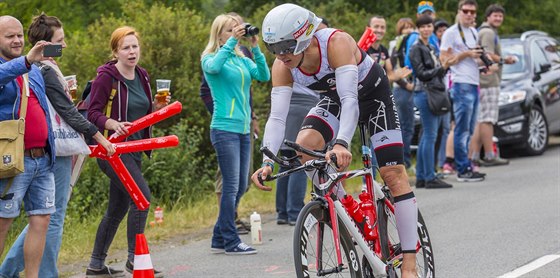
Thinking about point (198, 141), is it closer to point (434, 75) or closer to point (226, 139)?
point (434, 75)

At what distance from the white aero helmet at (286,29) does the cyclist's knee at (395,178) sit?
109 cm

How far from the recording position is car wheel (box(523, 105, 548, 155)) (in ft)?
56.6

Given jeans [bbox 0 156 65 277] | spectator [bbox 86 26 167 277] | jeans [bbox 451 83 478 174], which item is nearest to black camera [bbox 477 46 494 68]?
jeans [bbox 451 83 478 174]

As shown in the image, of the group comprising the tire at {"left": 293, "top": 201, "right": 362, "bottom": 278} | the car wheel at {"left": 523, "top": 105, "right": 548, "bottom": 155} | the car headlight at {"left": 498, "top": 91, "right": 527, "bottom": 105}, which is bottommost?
the car wheel at {"left": 523, "top": 105, "right": 548, "bottom": 155}

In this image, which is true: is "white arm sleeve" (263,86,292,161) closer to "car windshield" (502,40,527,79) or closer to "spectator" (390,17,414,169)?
"spectator" (390,17,414,169)

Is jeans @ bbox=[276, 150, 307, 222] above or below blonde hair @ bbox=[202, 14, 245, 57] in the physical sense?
below

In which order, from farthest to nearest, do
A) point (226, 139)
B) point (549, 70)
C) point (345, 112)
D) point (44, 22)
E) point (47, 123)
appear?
point (549, 70), point (226, 139), point (44, 22), point (47, 123), point (345, 112)

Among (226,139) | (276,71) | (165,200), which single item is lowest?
(165,200)

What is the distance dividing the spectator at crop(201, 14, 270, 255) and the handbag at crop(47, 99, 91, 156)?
2154 millimetres

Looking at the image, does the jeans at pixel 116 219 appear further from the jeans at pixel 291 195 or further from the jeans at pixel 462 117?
the jeans at pixel 462 117

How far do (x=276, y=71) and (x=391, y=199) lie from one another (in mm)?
1161

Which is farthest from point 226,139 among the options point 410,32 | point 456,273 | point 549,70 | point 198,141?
point 549,70

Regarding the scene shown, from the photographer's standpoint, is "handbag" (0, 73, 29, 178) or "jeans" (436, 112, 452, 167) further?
"jeans" (436, 112, 452, 167)

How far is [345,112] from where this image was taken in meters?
6.62
